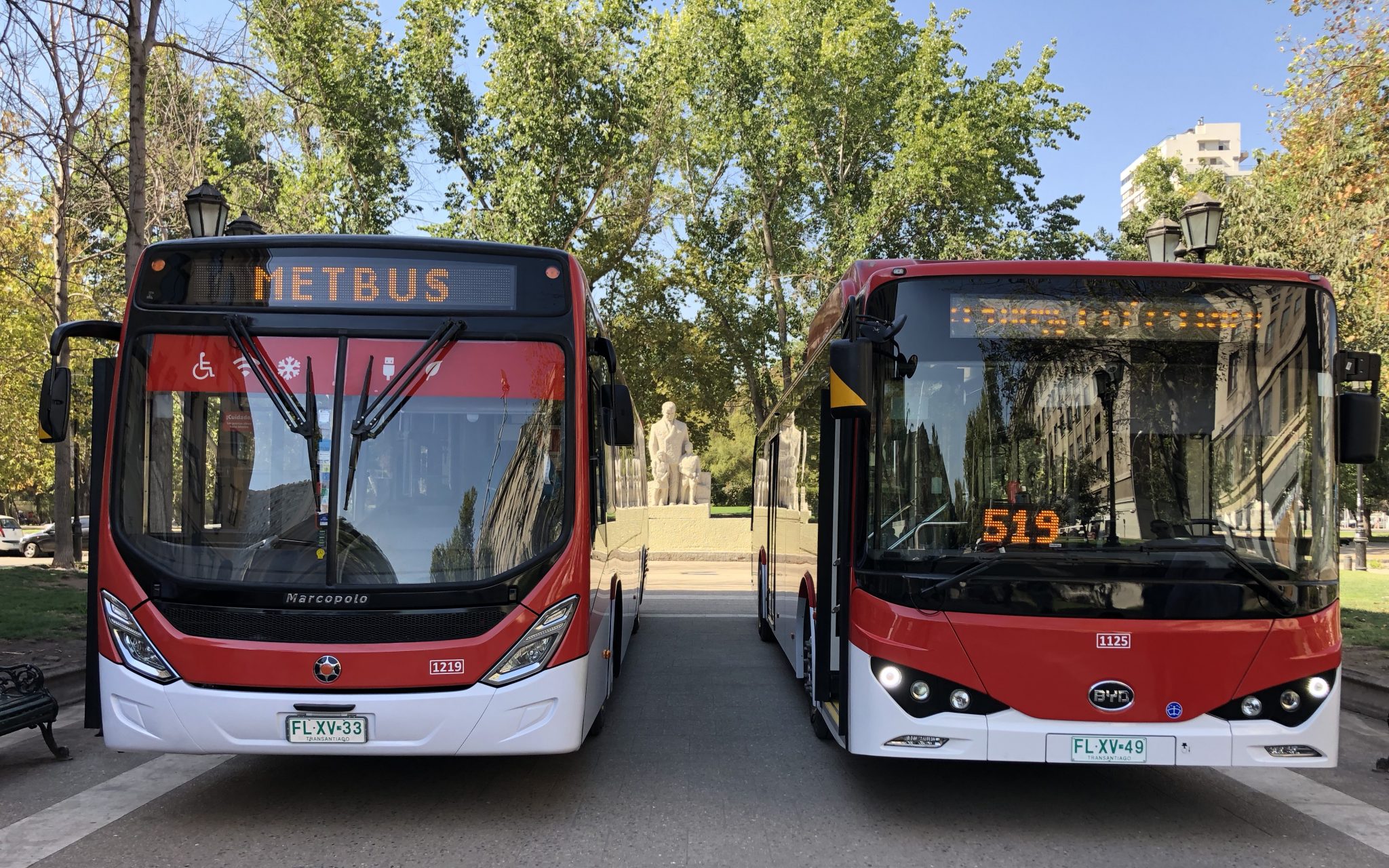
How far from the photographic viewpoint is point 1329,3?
10.7m

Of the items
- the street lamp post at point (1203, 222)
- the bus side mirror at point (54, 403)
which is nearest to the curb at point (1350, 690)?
the bus side mirror at point (54, 403)

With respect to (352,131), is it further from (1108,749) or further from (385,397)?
(1108,749)

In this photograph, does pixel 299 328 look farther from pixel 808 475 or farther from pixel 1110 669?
pixel 1110 669

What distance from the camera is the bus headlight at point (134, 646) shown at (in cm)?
511

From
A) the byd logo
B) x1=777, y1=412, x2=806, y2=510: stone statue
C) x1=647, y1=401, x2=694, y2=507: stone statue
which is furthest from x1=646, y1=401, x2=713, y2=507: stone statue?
the byd logo

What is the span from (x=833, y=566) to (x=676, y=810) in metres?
1.69

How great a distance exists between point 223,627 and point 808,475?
408 cm

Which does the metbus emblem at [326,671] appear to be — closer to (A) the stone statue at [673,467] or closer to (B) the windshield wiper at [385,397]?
(B) the windshield wiper at [385,397]

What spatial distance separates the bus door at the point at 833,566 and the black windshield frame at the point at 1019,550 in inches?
10.9

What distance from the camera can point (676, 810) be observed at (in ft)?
18.4

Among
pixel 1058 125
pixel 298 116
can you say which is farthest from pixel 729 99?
pixel 298 116

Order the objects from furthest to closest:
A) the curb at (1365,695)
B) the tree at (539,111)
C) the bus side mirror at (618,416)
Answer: the tree at (539,111) < the curb at (1365,695) < the bus side mirror at (618,416)

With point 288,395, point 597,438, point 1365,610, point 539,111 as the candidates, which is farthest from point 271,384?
point 539,111

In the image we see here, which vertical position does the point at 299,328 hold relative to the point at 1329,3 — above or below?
below
